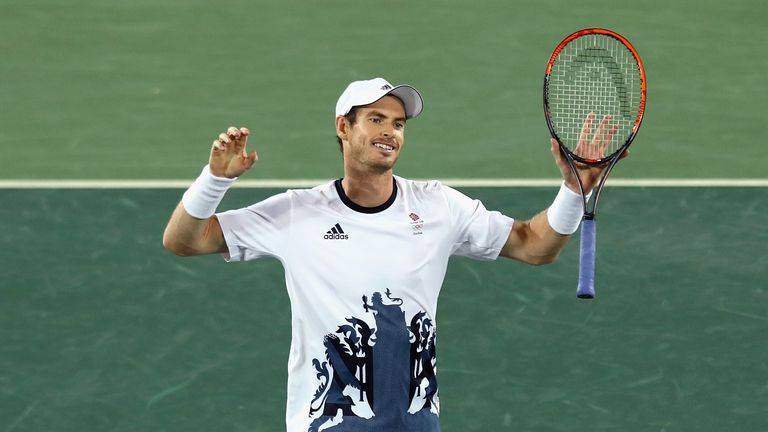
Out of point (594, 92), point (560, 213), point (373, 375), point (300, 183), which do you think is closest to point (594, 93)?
point (594, 92)

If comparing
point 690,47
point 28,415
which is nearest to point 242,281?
point 28,415

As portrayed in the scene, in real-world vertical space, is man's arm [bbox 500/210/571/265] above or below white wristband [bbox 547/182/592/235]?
below

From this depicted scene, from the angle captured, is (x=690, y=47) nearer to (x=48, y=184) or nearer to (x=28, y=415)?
(x=48, y=184)

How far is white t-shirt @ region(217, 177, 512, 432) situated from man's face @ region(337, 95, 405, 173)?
20 cm

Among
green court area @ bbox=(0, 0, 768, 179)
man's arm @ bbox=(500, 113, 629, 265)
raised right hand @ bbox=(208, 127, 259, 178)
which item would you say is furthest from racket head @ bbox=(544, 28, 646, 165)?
raised right hand @ bbox=(208, 127, 259, 178)

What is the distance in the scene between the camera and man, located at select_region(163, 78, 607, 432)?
23.2 ft

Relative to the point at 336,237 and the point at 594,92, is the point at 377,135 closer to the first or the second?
the point at 336,237

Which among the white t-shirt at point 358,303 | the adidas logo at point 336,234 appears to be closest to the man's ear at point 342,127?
the white t-shirt at point 358,303

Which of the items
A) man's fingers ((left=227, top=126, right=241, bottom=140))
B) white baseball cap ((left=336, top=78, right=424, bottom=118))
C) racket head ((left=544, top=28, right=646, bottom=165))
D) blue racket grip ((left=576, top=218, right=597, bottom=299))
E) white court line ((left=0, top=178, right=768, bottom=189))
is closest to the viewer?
man's fingers ((left=227, top=126, right=241, bottom=140))

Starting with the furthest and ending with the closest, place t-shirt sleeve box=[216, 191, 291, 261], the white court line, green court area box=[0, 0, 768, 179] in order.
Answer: green court area box=[0, 0, 768, 179] < the white court line < t-shirt sleeve box=[216, 191, 291, 261]

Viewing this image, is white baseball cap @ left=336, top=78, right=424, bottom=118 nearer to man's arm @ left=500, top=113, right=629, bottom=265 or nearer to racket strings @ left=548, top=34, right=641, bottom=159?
man's arm @ left=500, top=113, right=629, bottom=265

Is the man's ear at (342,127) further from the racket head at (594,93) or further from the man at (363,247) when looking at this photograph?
the racket head at (594,93)

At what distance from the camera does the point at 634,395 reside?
10.1 metres

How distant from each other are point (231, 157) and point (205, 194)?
0.59 ft
